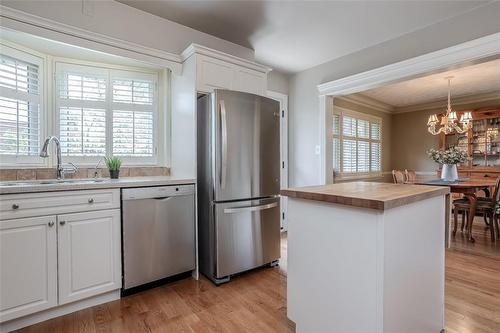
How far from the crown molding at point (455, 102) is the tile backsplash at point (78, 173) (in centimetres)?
606

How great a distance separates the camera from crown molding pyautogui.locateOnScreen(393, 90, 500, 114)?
5.18 m

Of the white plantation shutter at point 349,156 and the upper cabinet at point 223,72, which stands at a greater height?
the upper cabinet at point 223,72

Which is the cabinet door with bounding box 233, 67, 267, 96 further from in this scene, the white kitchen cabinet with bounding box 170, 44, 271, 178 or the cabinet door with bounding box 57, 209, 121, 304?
the cabinet door with bounding box 57, 209, 121, 304

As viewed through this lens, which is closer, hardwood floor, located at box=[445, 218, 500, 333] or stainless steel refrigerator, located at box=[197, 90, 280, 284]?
hardwood floor, located at box=[445, 218, 500, 333]

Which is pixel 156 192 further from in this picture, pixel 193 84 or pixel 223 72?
pixel 223 72

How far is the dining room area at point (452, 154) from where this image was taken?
2.24m

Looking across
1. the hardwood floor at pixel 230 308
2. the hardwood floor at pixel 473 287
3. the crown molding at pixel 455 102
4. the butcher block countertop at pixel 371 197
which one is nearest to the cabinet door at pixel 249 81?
the butcher block countertop at pixel 371 197

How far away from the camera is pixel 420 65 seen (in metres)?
2.67

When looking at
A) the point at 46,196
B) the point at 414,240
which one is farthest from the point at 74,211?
the point at 414,240

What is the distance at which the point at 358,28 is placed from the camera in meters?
2.77

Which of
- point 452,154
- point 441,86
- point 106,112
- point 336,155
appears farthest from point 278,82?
point 441,86

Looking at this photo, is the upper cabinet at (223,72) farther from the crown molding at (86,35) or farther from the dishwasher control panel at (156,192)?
the dishwasher control panel at (156,192)

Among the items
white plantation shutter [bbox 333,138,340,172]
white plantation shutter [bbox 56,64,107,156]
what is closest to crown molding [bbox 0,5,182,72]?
white plantation shutter [bbox 56,64,107,156]

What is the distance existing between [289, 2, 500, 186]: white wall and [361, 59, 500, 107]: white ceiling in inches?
51.5
